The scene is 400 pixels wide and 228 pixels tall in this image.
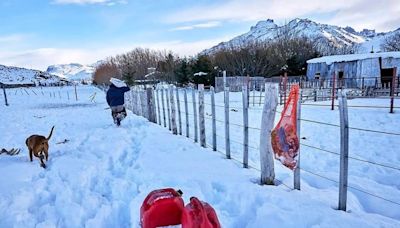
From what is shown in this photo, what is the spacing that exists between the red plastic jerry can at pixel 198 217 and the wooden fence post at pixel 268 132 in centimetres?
243

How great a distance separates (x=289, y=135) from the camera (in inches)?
160

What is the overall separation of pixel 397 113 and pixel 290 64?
107 ft

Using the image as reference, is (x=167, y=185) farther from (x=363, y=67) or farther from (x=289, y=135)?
(x=363, y=67)

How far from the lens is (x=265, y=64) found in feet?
154

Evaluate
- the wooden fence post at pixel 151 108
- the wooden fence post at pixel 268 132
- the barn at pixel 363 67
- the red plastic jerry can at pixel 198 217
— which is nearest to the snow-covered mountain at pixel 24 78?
the barn at pixel 363 67

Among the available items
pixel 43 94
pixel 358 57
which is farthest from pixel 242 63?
pixel 43 94

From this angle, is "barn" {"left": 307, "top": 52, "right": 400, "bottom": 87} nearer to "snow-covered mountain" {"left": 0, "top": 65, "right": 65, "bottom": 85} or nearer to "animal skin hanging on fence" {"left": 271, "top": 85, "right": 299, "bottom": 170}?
"animal skin hanging on fence" {"left": 271, "top": 85, "right": 299, "bottom": 170}

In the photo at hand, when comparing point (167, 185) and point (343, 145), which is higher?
point (343, 145)

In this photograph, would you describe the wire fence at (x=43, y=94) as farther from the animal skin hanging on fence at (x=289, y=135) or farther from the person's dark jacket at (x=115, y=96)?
the animal skin hanging on fence at (x=289, y=135)

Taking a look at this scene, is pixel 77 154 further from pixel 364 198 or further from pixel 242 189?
pixel 364 198

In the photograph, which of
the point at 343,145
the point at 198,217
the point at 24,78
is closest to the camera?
the point at 198,217

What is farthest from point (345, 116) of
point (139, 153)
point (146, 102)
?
point (146, 102)

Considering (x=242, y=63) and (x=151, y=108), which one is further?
(x=242, y=63)

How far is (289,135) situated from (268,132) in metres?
0.54
